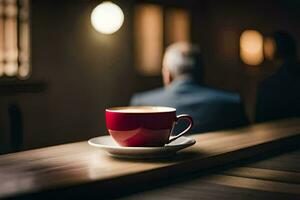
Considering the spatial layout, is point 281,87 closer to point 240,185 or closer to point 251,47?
point 240,185

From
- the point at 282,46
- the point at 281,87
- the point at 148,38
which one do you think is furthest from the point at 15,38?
the point at 281,87

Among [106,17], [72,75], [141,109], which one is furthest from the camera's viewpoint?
[72,75]

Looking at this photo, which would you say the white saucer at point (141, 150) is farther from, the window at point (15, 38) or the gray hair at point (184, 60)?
the window at point (15, 38)

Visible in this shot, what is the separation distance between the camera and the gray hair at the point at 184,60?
2.72 metres

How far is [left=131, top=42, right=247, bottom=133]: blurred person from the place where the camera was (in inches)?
102

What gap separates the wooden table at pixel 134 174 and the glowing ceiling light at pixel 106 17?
430 centimetres

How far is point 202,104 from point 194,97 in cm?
7

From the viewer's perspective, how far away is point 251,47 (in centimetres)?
891

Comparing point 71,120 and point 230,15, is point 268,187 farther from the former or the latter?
point 230,15

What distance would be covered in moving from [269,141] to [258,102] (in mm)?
1421

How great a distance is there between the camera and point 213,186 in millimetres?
1110

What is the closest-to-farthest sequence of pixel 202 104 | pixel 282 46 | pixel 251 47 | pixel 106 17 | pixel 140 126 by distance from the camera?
pixel 140 126 → pixel 202 104 → pixel 282 46 → pixel 106 17 → pixel 251 47

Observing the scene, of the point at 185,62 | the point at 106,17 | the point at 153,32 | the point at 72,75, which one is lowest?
the point at 72,75

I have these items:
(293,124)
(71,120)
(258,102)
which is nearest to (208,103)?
(258,102)
